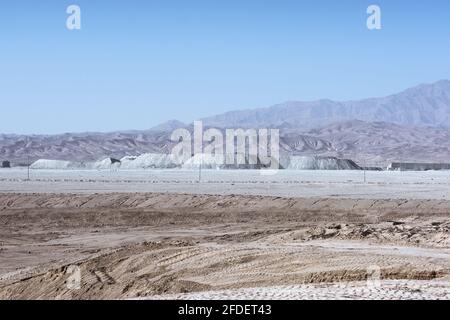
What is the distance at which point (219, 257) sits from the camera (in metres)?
16.5

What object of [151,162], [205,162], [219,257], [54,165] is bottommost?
[54,165]

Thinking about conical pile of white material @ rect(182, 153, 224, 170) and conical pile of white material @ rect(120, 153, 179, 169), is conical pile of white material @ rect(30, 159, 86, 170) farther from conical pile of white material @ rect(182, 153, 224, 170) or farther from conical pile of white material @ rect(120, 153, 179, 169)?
conical pile of white material @ rect(182, 153, 224, 170)

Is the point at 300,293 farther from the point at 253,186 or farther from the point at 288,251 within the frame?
the point at 253,186

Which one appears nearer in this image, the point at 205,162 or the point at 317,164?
the point at 205,162

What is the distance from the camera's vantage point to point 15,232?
86.1ft

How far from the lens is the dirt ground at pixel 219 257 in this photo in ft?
44.8

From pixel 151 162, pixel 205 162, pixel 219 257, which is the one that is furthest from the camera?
pixel 151 162

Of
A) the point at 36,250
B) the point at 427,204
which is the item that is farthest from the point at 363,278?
the point at 427,204

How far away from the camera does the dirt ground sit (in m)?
13.6

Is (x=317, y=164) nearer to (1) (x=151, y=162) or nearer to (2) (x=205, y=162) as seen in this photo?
(2) (x=205, y=162)

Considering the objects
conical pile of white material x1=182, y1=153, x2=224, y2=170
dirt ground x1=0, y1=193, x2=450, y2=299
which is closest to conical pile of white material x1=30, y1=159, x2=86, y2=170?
conical pile of white material x1=182, y1=153, x2=224, y2=170

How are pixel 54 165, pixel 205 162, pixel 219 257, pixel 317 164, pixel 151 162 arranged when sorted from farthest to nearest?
pixel 54 165, pixel 151 162, pixel 317 164, pixel 205 162, pixel 219 257

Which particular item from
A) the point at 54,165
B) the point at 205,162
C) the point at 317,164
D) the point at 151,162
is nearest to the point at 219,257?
the point at 205,162
